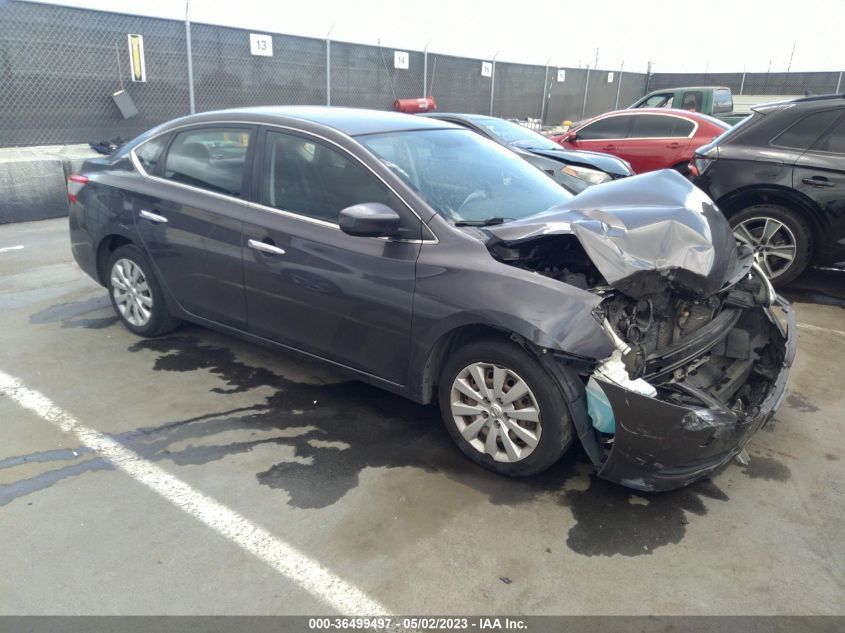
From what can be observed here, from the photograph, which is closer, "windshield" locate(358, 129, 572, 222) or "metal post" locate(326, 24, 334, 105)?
"windshield" locate(358, 129, 572, 222)

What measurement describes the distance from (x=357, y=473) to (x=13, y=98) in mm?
9335

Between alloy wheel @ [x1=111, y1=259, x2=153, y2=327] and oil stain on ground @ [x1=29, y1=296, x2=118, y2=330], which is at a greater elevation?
alloy wheel @ [x1=111, y1=259, x2=153, y2=327]

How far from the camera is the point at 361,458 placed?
135 inches

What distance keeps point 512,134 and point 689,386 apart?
260 inches

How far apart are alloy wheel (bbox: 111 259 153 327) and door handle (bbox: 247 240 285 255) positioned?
1.29 m

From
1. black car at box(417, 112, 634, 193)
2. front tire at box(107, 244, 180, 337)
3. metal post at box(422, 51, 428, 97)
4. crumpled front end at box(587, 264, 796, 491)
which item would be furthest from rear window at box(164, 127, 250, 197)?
metal post at box(422, 51, 428, 97)

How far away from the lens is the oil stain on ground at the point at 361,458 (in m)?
2.99

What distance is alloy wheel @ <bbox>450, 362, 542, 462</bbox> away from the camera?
3.10 metres

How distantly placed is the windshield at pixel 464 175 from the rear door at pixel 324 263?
0.23 m

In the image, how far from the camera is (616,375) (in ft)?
9.24

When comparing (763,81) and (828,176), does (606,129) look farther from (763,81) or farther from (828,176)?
(763,81)

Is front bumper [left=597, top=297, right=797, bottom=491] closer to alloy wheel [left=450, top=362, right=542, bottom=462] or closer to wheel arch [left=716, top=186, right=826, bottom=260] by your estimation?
alloy wheel [left=450, top=362, right=542, bottom=462]

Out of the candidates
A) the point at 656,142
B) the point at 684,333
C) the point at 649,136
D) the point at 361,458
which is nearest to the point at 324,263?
the point at 361,458

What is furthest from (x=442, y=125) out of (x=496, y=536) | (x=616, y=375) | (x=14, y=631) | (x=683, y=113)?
(x=683, y=113)
